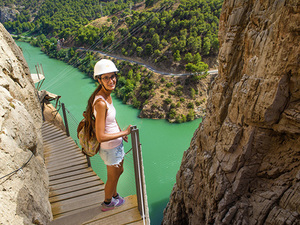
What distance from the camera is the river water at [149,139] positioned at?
12117 mm

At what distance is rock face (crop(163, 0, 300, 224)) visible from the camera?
476 cm

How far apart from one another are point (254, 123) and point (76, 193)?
4296 mm

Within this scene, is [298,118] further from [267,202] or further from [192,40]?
[192,40]

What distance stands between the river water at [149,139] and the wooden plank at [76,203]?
4.73 meters

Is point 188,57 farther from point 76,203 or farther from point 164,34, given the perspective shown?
point 76,203

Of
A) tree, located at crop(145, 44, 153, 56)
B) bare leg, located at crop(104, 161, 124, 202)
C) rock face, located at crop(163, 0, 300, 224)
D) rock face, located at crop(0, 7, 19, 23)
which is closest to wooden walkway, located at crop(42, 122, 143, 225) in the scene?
bare leg, located at crop(104, 161, 124, 202)

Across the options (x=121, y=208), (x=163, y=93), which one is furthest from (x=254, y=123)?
(x=163, y=93)

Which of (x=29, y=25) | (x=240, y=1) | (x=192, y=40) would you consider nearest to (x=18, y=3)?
(x=29, y=25)

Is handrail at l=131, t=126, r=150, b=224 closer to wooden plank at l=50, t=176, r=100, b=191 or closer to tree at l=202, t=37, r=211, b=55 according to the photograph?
wooden plank at l=50, t=176, r=100, b=191

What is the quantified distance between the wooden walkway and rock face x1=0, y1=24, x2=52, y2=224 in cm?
26

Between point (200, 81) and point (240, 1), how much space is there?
1804 cm

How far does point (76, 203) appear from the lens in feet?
10.6

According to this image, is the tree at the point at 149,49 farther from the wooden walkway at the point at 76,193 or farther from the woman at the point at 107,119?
the woman at the point at 107,119

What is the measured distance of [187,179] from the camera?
7.89 m
